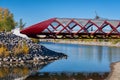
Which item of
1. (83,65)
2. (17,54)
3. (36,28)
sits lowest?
(83,65)

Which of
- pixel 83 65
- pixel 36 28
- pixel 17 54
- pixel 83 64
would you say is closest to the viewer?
pixel 36 28

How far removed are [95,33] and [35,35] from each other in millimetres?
12353

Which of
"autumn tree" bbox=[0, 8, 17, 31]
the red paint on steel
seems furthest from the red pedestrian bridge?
"autumn tree" bbox=[0, 8, 17, 31]

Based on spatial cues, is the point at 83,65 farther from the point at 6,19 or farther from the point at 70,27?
the point at 6,19

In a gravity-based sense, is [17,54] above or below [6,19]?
below

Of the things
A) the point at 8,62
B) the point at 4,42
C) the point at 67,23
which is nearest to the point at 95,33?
the point at 67,23

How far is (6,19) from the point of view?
143500 millimetres

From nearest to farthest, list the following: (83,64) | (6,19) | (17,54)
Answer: (83,64)
(17,54)
(6,19)

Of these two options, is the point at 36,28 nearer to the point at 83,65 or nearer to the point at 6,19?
the point at 83,65

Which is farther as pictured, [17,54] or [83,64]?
[17,54]

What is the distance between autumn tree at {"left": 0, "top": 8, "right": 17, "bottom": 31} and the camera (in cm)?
14112

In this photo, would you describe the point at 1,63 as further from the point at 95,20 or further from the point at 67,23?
the point at 95,20

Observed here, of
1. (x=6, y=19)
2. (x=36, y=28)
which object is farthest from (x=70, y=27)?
(x=6, y=19)

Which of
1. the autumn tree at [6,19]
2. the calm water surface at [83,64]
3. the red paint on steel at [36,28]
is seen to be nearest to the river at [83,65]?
the calm water surface at [83,64]
